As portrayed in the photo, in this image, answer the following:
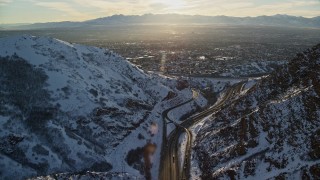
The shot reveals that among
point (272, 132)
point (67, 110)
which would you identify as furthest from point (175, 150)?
point (67, 110)

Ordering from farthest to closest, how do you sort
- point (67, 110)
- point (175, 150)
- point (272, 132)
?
point (67, 110) < point (175, 150) < point (272, 132)

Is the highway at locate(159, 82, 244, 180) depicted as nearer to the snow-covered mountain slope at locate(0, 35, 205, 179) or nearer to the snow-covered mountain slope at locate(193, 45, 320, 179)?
the snow-covered mountain slope at locate(0, 35, 205, 179)

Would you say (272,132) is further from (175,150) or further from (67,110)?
(67,110)

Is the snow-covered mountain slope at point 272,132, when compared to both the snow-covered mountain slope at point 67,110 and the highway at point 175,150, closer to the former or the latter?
the highway at point 175,150

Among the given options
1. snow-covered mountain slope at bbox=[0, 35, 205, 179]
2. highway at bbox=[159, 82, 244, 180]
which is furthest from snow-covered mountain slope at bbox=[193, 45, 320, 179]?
snow-covered mountain slope at bbox=[0, 35, 205, 179]

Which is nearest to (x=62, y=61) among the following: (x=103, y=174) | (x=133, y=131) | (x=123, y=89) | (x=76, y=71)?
(x=76, y=71)

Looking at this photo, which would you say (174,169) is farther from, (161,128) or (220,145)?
(161,128)
